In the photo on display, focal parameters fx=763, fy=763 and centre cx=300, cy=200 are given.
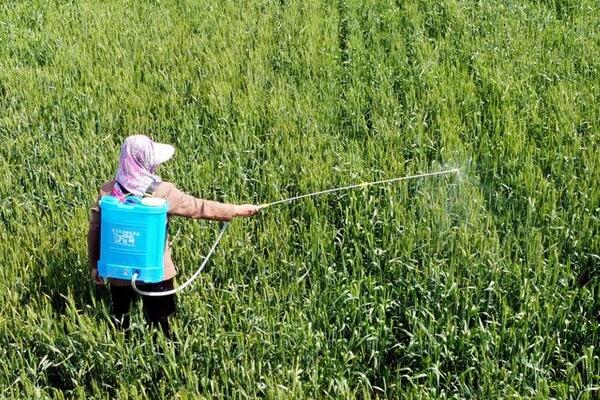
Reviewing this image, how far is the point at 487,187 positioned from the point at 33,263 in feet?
7.30

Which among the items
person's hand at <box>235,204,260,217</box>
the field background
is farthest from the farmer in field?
the field background

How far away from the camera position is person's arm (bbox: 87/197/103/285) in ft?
9.61

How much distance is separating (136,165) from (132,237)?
284mm

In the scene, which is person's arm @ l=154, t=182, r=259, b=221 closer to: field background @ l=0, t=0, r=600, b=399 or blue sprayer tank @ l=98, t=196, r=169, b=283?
blue sprayer tank @ l=98, t=196, r=169, b=283

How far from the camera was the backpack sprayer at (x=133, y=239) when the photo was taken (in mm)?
2783

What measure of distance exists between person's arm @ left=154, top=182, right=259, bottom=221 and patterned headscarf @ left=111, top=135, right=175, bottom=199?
0.07 meters

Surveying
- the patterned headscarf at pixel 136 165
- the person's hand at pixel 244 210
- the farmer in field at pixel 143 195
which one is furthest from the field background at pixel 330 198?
the patterned headscarf at pixel 136 165

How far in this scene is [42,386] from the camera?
301 centimetres

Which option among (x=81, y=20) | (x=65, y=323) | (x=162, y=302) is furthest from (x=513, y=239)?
(x=81, y=20)

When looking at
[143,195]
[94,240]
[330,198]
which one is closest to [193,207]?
[143,195]

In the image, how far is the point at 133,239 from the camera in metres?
2.81

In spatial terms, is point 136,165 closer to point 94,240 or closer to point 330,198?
point 94,240

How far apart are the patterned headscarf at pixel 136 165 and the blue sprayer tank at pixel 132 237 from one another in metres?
→ 0.09

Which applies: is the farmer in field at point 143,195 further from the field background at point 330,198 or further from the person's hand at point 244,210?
the field background at point 330,198
